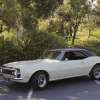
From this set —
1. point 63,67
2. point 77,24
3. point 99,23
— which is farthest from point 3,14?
point 99,23

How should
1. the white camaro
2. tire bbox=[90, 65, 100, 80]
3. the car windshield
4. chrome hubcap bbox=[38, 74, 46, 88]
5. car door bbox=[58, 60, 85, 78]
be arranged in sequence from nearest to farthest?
the white camaro < chrome hubcap bbox=[38, 74, 46, 88] < car door bbox=[58, 60, 85, 78] < the car windshield < tire bbox=[90, 65, 100, 80]

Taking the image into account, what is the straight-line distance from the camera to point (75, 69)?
7.11 meters

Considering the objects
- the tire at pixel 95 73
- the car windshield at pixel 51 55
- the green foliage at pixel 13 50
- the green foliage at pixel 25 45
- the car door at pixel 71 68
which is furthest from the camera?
the green foliage at pixel 25 45

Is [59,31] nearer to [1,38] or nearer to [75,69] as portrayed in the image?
[1,38]

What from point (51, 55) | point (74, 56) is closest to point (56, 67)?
point (51, 55)

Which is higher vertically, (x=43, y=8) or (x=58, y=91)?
Answer: (x=43, y=8)

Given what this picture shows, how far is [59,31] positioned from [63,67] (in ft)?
67.1

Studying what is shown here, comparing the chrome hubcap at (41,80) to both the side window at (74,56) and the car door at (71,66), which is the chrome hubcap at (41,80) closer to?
the car door at (71,66)

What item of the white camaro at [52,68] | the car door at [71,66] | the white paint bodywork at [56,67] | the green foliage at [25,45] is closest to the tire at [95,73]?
the white camaro at [52,68]

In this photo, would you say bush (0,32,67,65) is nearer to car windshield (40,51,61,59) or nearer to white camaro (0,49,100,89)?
car windshield (40,51,61,59)

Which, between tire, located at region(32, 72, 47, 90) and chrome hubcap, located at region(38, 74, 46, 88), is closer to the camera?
tire, located at region(32, 72, 47, 90)

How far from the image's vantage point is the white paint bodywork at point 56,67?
19.4ft

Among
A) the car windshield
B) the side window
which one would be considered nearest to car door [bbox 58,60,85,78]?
the side window

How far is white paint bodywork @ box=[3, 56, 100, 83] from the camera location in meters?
5.90
